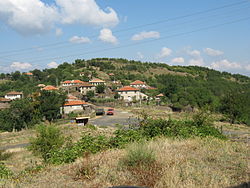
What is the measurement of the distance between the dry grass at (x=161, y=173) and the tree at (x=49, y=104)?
4032cm

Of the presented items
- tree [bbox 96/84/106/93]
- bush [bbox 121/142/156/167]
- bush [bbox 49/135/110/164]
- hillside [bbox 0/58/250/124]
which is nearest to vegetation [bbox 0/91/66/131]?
tree [bbox 96/84/106/93]

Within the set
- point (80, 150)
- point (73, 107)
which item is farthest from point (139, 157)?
point (73, 107)

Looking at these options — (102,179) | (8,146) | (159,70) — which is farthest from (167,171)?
(159,70)

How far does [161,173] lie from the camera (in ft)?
16.0

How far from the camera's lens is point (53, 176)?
5.73m

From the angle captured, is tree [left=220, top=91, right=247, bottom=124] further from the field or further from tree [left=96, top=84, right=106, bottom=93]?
the field

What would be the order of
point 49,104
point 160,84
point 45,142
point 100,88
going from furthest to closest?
point 160,84
point 100,88
point 49,104
point 45,142

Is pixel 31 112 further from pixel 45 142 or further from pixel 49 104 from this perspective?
pixel 45 142

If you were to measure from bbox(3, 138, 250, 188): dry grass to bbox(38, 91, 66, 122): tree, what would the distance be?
40.3 meters

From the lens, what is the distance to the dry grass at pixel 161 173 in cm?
457

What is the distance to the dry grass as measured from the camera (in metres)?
4.57

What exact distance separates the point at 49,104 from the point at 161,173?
4263cm

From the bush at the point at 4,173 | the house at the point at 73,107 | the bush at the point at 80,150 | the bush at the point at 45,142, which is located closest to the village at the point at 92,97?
the house at the point at 73,107

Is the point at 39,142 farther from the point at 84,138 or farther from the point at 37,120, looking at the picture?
the point at 37,120
